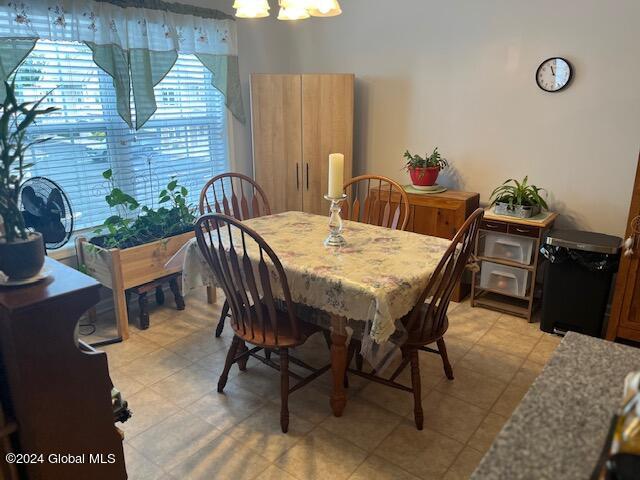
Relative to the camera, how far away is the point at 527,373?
2674 mm

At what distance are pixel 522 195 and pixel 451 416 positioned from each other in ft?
5.35

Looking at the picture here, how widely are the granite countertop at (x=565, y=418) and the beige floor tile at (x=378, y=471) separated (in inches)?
42.5

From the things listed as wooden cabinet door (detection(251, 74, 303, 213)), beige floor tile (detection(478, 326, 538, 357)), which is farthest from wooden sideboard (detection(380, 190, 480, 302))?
wooden cabinet door (detection(251, 74, 303, 213))

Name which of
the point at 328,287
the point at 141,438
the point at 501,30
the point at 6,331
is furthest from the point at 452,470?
the point at 501,30

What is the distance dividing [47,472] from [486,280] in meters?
2.87

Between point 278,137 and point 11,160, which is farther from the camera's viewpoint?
point 278,137

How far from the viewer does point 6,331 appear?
1.15 metres

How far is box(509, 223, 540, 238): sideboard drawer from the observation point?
10.3 feet

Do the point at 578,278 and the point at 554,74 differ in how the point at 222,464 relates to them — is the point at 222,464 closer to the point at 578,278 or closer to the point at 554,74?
the point at 578,278

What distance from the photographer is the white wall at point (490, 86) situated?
3.06 m

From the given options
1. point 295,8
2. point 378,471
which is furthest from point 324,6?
point 378,471

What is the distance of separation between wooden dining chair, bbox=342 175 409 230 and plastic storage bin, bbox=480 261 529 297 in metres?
0.68

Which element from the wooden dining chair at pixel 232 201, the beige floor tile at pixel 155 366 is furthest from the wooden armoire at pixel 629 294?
the beige floor tile at pixel 155 366

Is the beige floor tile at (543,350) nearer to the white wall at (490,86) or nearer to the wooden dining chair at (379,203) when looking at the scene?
the white wall at (490,86)
